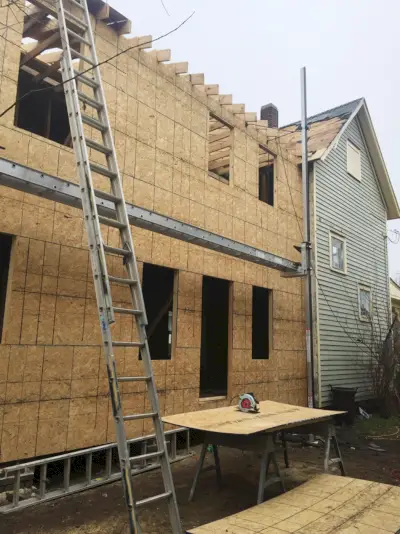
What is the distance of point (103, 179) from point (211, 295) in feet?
20.1

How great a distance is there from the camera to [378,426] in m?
11.8

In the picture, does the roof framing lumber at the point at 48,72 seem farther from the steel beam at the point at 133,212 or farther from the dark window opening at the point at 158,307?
the dark window opening at the point at 158,307

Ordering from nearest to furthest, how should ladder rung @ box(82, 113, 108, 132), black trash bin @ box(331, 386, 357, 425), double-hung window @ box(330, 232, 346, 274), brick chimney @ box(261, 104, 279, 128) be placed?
ladder rung @ box(82, 113, 108, 132) < black trash bin @ box(331, 386, 357, 425) < double-hung window @ box(330, 232, 346, 274) < brick chimney @ box(261, 104, 279, 128)

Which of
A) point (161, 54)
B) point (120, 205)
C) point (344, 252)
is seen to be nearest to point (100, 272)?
point (120, 205)

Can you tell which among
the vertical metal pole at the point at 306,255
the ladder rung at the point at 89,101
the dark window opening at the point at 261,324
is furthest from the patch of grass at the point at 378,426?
the ladder rung at the point at 89,101

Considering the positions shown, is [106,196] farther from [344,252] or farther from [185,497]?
[344,252]

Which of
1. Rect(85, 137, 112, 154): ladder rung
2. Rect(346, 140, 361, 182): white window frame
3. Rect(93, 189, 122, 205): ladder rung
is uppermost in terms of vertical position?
Rect(346, 140, 361, 182): white window frame

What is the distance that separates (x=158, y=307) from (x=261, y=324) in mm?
Result: 2782

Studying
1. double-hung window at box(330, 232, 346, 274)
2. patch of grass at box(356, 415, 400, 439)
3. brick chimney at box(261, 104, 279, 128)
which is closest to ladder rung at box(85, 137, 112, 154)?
patch of grass at box(356, 415, 400, 439)

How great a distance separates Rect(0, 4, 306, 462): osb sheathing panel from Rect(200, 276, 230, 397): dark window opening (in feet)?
6.29

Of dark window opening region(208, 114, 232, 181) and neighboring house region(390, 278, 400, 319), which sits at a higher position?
dark window opening region(208, 114, 232, 181)

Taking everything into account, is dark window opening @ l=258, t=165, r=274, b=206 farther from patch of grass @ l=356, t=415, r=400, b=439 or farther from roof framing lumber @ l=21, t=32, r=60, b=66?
roof framing lumber @ l=21, t=32, r=60, b=66

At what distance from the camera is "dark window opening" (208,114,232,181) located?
10.4 m

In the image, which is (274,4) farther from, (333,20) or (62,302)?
(62,302)
